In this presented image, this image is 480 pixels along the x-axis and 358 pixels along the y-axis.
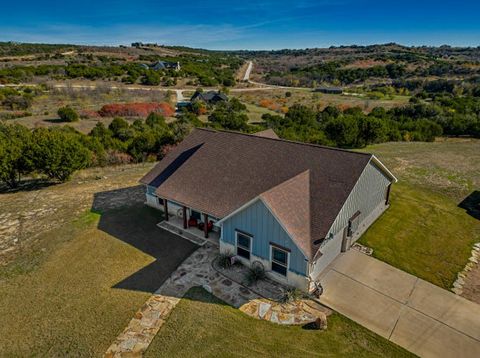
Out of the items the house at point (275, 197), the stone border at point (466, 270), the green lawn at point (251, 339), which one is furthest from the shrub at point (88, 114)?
the stone border at point (466, 270)

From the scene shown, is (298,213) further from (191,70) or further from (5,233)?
(191,70)

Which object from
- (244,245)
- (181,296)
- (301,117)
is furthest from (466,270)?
(301,117)

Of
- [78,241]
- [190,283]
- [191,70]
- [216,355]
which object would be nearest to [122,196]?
[78,241]

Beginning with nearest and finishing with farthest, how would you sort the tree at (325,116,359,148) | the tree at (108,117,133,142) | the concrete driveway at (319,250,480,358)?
the concrete driveway at (319,250,480,358), the tree at (325,116,359,148), the tree at (108,117,133,142)

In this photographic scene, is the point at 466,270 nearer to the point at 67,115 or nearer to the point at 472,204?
the point at 472,204

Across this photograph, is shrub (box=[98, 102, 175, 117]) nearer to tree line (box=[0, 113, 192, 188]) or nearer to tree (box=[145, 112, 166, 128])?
tree (box=[145, 112, 166, 128])

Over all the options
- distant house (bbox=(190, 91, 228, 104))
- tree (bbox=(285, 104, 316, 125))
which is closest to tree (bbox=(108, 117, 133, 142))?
tree (bbox=(285, 104, 316, 125))

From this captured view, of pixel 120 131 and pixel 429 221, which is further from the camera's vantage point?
pixel 120 131
